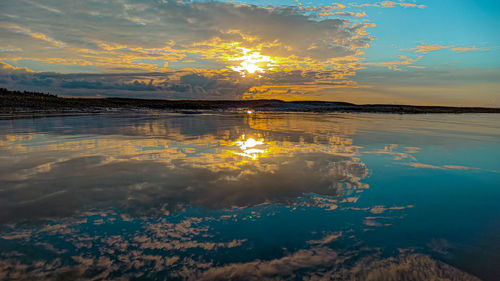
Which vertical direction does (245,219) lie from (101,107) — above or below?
below

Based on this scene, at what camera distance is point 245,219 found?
13.8 feet

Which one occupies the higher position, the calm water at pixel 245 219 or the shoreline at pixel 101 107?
the shoreline at pixel 101 107

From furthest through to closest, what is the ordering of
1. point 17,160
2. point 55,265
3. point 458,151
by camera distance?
point 458,151
point 17,160
point 55,265

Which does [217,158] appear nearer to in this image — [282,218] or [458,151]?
[282,218]

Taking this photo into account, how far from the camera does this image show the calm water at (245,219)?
9.98 ft

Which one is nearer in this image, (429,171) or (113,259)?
(113,259)

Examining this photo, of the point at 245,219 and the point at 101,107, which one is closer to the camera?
the point at 245,219

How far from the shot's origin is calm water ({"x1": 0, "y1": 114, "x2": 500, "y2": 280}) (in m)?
3.04

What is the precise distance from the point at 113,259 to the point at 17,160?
671 centimetres

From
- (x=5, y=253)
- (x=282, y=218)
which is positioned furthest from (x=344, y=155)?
(x=5, y=253)

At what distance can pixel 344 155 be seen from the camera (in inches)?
361

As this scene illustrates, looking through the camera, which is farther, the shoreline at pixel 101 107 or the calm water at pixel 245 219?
the shoreline at pixel 101 107

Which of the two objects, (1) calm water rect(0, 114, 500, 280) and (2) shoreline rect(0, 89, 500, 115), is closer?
(1) calm water rect(0, 114, 500, 280)

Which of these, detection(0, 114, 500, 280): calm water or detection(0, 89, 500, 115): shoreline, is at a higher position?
detection(0, 89, 500, 115): shoreline
